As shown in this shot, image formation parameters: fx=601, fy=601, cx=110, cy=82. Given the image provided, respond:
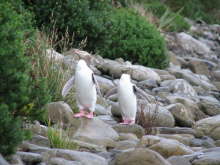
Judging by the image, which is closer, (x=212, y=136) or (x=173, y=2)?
(x=212, y=136)

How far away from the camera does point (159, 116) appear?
880 cm

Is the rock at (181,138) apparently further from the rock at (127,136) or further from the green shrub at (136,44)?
Result: the green shrub at (136,44)

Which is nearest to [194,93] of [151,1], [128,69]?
[128,69]

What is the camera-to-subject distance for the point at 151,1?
28688 mm

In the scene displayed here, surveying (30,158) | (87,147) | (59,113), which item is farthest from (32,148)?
(59,113)

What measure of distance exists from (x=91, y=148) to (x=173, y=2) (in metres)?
25.9

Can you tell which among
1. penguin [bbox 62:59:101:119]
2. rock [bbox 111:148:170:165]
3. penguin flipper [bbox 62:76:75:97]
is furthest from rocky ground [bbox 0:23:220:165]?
penguin [bbox 62:59:101:119]

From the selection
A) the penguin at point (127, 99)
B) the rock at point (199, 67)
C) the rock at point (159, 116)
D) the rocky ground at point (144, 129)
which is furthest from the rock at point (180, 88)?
the rock at point (199, 67)

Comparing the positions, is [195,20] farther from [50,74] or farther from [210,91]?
[50,74]

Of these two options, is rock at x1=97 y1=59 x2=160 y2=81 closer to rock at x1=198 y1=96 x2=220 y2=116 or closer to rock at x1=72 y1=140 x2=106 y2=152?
rock at x1=198 y1=96 x2=220 y2=116

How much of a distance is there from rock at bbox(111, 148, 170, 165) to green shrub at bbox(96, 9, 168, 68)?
8.54 metres

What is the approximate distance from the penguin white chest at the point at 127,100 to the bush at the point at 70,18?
142 inches

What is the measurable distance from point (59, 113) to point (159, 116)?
6.92 ft

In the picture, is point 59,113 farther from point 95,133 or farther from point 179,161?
point 179,161
